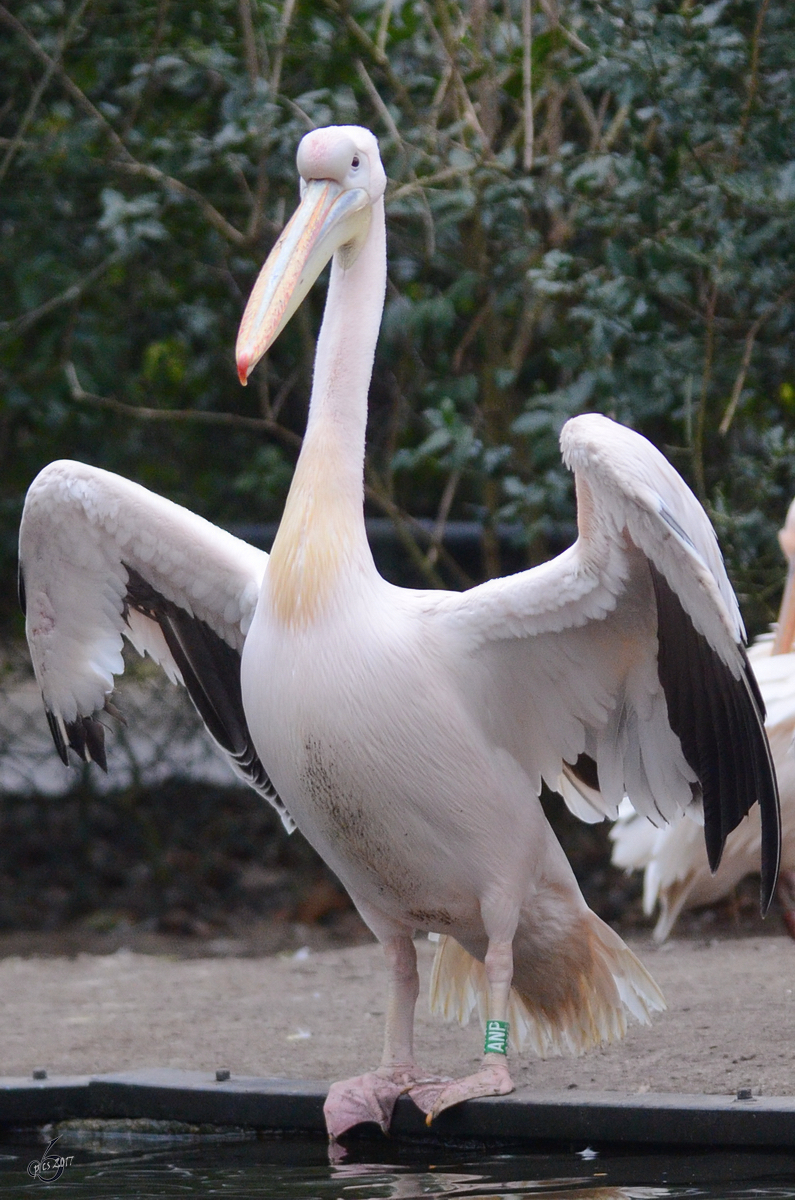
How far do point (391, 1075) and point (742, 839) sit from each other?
5.95 feet

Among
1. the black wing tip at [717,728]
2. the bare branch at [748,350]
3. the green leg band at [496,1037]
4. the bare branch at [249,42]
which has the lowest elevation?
the green leg band at [496,1037]

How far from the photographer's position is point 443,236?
593 cm

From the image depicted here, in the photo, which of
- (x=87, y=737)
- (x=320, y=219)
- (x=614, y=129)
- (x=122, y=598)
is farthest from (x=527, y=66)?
(x=87, y=737)

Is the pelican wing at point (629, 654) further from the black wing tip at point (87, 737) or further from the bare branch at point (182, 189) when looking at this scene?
the bare branch at point (182, 189)

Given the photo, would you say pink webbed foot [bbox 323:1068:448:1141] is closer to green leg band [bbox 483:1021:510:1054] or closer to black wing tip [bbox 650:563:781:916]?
green leg band [bbox 483:1021:510:1054]

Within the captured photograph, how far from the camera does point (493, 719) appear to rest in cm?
331

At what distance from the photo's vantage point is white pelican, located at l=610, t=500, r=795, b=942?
4566mm

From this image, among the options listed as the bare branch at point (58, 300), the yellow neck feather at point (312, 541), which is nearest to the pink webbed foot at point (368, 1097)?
the yellow neck feather at point (312, 541)

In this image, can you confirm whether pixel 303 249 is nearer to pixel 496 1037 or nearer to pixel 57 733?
pixel 57 733

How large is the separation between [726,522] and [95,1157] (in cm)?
261

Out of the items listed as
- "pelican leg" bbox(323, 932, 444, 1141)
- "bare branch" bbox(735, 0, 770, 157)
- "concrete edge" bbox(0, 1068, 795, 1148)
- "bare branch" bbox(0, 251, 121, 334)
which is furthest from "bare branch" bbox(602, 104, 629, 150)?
"concrete edge" bbox(0, 1068, 795, 1148)

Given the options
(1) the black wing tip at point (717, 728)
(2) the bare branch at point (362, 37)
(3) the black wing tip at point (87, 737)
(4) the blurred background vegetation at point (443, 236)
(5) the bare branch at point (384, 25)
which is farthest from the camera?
(2) the bare branch at point (362, 37)

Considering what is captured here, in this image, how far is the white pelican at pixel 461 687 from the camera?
303cm

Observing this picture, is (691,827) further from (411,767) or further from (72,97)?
(72,97)
